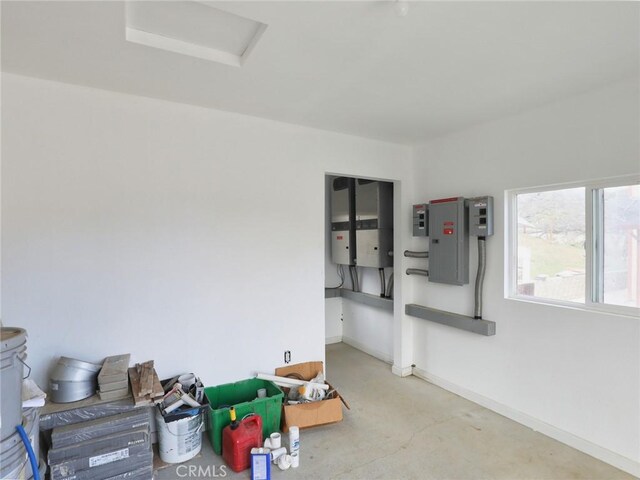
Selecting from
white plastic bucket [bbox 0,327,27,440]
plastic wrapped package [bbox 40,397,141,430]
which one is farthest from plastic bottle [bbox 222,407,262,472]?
white plastic bucket [bbox 0,327,27,440]

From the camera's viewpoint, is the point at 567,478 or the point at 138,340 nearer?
the point at 567,478

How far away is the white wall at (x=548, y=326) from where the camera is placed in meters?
2.31

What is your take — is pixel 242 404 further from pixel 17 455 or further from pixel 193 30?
pixel 193 30

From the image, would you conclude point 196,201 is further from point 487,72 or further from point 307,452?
point 487,72

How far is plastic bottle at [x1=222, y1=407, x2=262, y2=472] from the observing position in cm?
226

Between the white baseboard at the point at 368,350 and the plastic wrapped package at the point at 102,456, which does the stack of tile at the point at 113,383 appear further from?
the white baseboard at the point at 368,350

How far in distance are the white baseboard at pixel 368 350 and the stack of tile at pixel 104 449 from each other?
3.00m

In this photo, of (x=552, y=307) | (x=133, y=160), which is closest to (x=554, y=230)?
(x=552, y=307)

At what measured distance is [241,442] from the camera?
228 centimetres

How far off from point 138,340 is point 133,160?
4.56ft

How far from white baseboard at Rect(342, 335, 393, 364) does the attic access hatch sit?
382cm

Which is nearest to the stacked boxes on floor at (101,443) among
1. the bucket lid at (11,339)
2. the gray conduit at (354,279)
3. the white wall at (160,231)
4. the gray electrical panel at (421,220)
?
the white wall at (160,231)

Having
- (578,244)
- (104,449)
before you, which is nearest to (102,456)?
(104,449)

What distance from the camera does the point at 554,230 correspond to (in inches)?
110
